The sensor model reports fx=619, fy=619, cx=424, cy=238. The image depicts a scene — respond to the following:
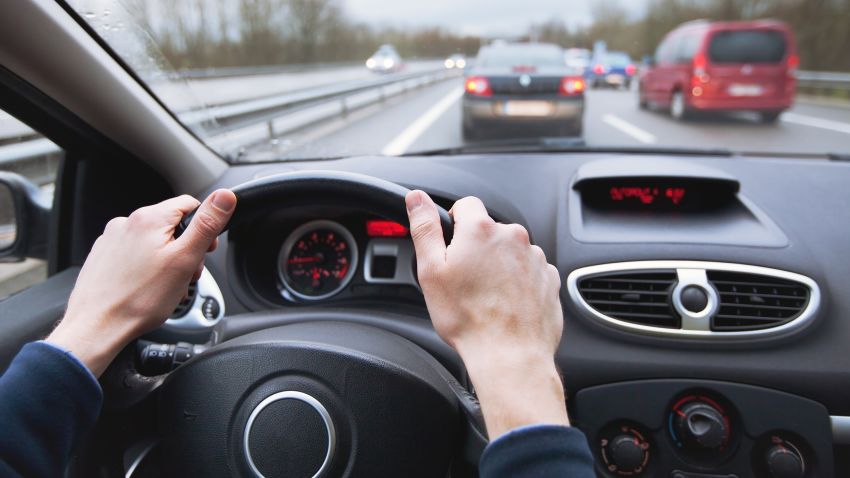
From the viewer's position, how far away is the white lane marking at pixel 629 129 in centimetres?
734

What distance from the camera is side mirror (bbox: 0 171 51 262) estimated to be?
96.4 inches

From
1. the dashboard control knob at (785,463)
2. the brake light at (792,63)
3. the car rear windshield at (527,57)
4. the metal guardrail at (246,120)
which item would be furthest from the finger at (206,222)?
the brake light at (792,63)

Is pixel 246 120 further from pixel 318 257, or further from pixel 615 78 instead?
pixel 615 78

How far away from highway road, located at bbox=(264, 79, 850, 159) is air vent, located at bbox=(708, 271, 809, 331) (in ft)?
3.32

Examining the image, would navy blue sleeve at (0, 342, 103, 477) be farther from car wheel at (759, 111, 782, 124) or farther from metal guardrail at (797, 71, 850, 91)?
metal guardrail at (797, 71, 850, 91)

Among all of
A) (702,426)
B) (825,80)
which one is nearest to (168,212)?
(702,426)

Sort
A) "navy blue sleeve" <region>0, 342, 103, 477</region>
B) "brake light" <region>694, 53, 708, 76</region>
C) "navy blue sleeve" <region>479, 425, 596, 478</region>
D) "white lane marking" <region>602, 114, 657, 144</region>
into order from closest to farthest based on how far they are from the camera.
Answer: "navy blue sleeve" <region>479, 425, 596, 478</region>
"navy blue sleeve" <region>0, 342, 103, 477</region>
"white lane marking" <region>602, 114, 657, 144</region>
"brake light" <region>694, 53, 708, 76</region>

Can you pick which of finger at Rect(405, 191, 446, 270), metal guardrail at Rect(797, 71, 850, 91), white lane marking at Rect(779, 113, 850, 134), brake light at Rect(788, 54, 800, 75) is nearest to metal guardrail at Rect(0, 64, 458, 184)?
finger at Rect(405, 191, 446, 270)

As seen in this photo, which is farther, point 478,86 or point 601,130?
point 601,130

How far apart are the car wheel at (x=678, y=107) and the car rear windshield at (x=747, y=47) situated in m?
0.64

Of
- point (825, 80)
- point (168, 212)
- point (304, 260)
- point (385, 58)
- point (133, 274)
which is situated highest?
point (385, 58)

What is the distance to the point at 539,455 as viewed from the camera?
0.93 metres

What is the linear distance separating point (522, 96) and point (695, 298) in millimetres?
4449

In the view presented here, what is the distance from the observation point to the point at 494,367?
1018 mm
